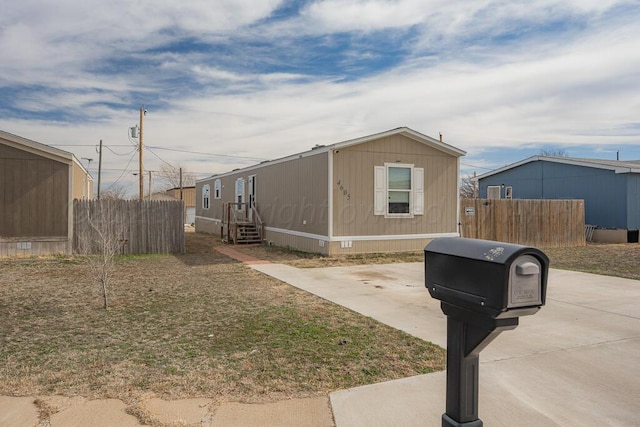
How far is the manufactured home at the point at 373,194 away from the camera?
12.4m

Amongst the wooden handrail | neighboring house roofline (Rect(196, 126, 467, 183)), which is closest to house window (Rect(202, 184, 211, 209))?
the wooden handrail

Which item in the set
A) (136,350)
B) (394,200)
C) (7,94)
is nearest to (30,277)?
(136,350)

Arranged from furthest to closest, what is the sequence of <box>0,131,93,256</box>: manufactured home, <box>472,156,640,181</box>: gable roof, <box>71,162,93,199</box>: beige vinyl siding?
<box>472,156,640,181</box>: gable roof, <box>71,162,93,199</box>: beige vinyl siding, <box>0,131,93,256</box>: manufactured home

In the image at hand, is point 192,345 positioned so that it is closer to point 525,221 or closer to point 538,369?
point 538,369

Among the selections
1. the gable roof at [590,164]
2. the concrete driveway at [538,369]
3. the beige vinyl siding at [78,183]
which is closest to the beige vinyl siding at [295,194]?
the concrete driveway at [538,369]

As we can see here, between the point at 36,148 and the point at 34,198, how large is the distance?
128 centimetres

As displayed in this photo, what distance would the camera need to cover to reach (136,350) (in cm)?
419

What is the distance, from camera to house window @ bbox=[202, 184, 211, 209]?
24.3 m

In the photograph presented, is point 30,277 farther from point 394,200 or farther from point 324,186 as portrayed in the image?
point 394,200

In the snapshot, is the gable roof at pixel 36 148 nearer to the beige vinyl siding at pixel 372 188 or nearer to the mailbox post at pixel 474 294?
the beige vinyl siding at pixel 372 188

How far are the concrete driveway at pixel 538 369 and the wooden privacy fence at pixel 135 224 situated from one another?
784 centimetres

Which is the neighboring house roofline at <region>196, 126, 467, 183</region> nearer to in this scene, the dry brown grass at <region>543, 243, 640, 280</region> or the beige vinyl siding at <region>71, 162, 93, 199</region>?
the dry brown grass at <region>543, 243, 640, 280</region>

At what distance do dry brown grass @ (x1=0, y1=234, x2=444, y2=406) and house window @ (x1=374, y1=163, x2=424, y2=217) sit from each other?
5.99 metres

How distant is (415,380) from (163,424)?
5.91ft
